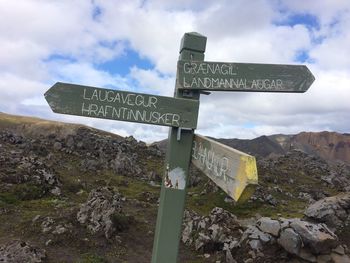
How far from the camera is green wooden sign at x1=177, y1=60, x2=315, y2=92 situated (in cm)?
686

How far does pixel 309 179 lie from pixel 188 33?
201 ft

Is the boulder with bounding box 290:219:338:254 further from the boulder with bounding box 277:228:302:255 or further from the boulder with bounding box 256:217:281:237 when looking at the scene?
the boulder with bounding box 256:217:281:237

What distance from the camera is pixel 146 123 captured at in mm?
6480

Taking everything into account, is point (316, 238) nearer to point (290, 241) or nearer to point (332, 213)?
point (290, 241)

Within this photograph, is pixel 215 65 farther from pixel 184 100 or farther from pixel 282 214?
pixel 282 214

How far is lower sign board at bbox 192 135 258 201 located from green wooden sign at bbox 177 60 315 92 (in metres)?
0.87

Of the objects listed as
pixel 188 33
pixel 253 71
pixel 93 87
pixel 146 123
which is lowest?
pixel 146 123

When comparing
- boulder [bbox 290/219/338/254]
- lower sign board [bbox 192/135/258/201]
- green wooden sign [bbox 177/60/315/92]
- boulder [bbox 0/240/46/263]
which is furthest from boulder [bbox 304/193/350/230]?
lower sign board [bbox 192/135/258/201]

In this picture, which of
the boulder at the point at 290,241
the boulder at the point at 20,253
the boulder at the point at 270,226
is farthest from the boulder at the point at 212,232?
the boulder at the point at 20,253

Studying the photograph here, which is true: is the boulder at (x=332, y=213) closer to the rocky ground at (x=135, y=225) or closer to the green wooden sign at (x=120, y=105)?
A: the rocky ground at (x=135, y=225)

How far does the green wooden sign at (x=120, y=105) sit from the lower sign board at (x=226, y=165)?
49cm

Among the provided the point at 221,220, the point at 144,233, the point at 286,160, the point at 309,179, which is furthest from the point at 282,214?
the point at 286,160

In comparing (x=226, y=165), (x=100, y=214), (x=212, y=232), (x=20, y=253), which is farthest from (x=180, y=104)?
(x=100, y=214)

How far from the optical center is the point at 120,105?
647 cm
